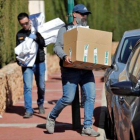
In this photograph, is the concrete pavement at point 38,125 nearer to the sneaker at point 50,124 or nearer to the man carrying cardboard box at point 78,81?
the sneaker at point 50,124

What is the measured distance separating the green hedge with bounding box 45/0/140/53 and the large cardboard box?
1555 centimetres

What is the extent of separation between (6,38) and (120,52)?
416 centimetres

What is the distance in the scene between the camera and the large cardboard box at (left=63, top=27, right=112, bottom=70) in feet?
25.8

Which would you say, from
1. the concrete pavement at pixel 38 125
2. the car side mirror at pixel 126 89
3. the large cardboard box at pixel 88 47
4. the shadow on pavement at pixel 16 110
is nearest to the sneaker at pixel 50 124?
the concrete pavement at pixel 38 125

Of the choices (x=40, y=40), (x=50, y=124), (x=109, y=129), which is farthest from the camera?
(x=40, y=40)

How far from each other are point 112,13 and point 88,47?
53.2 feet

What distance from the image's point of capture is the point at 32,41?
1042cm

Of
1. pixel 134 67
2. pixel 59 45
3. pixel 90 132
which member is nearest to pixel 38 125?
pixel 90 132

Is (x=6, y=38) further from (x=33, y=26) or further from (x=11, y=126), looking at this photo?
(x=11, y=126)

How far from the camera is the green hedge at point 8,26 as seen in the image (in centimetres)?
1267

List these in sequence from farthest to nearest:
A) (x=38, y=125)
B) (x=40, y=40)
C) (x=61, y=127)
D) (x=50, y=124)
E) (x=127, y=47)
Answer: (x=40, y=40) < (x=127, y=47) < (x=38, y=125) < (x=61, y=127) < (x=50, y=124)

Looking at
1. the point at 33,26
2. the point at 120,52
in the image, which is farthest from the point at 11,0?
the point at 120,52

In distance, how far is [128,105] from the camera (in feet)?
19.2

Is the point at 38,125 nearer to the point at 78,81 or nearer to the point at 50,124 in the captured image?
the point at 50,124
